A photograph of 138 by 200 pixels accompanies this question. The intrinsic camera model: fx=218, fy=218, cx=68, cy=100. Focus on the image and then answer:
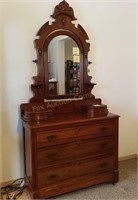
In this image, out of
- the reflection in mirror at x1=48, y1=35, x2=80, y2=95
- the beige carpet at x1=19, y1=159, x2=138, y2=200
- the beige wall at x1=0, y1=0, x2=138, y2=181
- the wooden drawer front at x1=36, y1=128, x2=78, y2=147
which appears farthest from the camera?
the reflection in mirror at x1=48, y1=35, x2=80, y2=95

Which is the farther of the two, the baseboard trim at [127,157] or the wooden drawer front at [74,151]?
the baseboard trim at [127,157]

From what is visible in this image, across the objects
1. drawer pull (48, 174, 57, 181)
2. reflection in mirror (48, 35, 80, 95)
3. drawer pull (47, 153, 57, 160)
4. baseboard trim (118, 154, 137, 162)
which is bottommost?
baseboard trim (118, 154, 137, 162)

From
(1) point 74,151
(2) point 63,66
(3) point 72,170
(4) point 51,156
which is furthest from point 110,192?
(2) point 63,66

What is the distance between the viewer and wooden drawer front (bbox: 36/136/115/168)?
218 centimetres

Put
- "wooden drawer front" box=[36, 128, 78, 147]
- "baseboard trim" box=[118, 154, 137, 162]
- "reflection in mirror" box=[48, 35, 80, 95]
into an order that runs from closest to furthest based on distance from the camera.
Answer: "wooden drawer front" box=[36, 128, 78, 147]
"reflection in mirror" box=[48, 35, 80, 95]
"baseboard trim" box=[118, 154, 137, 162]

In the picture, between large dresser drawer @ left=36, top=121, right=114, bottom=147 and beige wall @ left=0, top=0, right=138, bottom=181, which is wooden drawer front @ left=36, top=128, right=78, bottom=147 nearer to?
large dresser drawer @ left=36, top=121, right=114, bottom=147

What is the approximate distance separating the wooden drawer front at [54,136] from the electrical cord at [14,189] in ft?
2.21

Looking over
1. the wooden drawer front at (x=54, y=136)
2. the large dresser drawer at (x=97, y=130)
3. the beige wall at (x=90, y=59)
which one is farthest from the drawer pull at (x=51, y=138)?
the beige wall at (x=90, y=59)

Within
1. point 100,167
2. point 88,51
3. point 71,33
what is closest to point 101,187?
point 100,167

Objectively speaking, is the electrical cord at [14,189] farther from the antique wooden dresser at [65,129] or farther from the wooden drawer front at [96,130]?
the wooden drawer front at [96,130]

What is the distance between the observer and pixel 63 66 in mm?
2633

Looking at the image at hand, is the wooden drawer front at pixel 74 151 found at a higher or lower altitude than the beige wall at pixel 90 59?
lower

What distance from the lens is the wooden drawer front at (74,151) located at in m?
2.18

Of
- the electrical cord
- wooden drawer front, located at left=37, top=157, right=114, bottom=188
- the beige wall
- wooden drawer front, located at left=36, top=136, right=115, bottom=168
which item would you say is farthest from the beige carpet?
the beige wall
